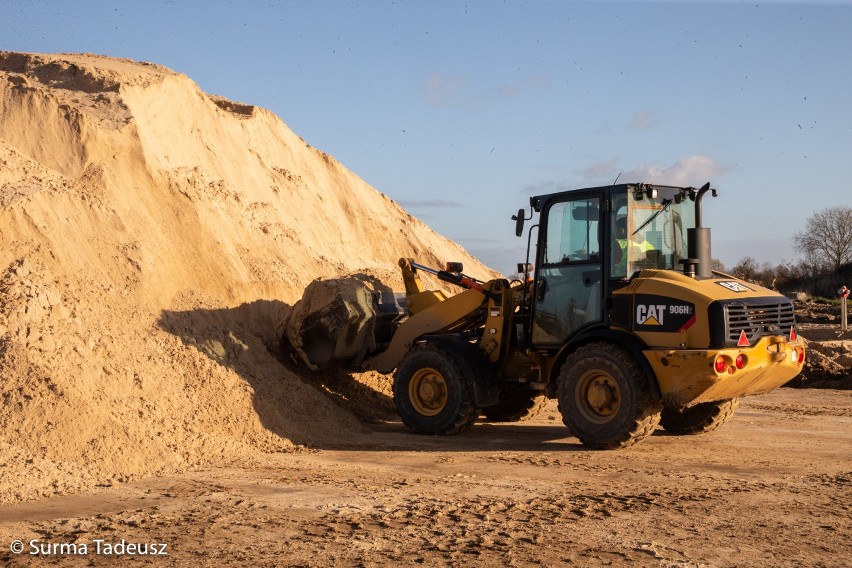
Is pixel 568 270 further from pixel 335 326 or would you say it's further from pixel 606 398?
pixel 335 326

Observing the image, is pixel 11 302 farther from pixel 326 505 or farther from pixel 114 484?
pixel 326 505

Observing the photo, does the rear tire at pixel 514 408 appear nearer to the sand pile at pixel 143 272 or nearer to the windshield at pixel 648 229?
the sand pile at pixel 143 272

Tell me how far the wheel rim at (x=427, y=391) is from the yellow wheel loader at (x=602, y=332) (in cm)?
1

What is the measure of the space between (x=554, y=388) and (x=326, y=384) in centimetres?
351

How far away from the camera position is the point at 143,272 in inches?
460

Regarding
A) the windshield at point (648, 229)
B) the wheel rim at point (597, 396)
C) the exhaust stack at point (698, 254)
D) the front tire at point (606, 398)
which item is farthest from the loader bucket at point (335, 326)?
the exhaust stack at point (698, 254)

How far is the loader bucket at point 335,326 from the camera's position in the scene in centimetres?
1159

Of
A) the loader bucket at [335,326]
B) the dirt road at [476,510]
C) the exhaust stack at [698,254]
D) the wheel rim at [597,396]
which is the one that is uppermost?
the exhaust stack at [698,254]

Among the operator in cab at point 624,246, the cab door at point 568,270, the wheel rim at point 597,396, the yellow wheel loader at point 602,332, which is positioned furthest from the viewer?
the cab door at point 568,270

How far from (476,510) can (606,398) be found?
2.96 metres

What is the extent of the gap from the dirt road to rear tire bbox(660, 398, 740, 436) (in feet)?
1.96

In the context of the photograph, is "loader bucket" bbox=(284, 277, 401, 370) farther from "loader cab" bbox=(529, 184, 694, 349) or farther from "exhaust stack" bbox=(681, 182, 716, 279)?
"exhaust stack" bbox=(681, 182, 716, 279)

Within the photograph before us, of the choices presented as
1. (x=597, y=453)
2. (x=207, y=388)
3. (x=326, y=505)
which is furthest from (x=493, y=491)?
(x=207, y=388)

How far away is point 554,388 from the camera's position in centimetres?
984
